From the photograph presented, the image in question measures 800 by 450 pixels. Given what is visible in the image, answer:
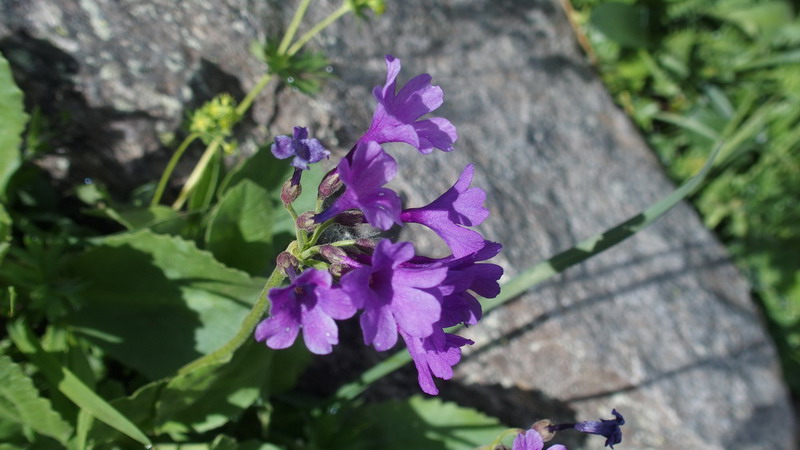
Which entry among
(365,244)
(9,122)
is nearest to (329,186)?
(365,244)

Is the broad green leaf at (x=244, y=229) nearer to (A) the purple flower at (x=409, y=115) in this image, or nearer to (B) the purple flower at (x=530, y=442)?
(A) the purple flower at (x=409, y=115)

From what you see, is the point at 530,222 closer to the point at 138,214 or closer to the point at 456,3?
the point at 456,3

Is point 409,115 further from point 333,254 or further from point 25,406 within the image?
point 25,406

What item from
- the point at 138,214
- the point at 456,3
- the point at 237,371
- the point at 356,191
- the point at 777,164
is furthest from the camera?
the point at 777,164

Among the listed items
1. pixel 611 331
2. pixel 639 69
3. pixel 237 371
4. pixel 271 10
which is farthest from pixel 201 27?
pixel 639 69

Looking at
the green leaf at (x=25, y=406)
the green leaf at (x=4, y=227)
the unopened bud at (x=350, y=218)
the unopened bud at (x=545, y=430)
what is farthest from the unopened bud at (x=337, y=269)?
the green leaf at (x=4, y=227)

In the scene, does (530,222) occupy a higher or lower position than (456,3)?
lower

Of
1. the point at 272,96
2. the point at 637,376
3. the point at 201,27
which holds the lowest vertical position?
the point at 637,376
